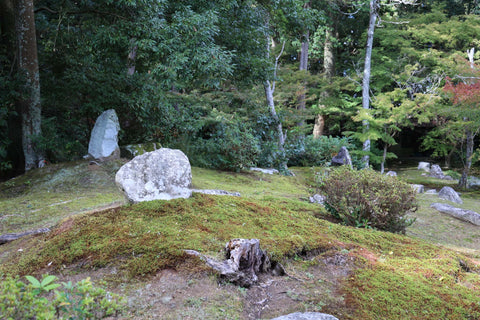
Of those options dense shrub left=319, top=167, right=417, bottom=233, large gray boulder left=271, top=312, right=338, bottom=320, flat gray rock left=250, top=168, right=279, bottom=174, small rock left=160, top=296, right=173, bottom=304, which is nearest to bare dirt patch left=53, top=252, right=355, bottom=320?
small rock left=160, top=296, right=173, bottom=304

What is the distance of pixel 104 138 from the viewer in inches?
280

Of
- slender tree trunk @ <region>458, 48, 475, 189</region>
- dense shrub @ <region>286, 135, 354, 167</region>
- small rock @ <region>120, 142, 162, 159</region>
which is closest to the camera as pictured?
small rock @ <region>120, 142, 162, 159</region>

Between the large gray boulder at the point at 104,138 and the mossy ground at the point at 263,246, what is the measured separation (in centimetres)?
300

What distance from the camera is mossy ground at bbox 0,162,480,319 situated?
222 cm

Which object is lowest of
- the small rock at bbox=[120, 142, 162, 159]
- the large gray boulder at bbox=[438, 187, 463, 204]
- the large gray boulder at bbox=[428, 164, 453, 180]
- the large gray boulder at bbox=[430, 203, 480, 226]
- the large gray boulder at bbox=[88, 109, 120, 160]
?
the large gray boulder at bbox=[428, 164, 453, 180]

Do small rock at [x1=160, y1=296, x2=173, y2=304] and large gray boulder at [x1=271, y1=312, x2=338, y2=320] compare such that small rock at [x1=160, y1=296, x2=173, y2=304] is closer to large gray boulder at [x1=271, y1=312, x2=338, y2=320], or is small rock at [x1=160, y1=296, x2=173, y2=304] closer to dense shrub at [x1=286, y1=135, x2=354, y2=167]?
large gray boulder at [x1=271, y1=312, x2=338, y2=320]

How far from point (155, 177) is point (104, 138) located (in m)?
3.92

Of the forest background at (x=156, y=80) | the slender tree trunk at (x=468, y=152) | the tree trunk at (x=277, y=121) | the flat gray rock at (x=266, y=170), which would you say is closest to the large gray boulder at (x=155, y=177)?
the forest background at (x=156, y=80)

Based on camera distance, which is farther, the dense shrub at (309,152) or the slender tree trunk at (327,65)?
the slender tree trunk at (327,65)

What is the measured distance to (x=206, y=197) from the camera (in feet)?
12.6

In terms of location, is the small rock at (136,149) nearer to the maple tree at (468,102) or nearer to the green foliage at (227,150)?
the green foliage at (227,150)

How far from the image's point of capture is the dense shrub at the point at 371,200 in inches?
161

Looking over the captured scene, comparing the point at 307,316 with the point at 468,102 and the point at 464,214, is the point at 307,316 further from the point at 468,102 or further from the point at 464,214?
the point at 468,102

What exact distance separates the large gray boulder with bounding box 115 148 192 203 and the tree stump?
127 cm
